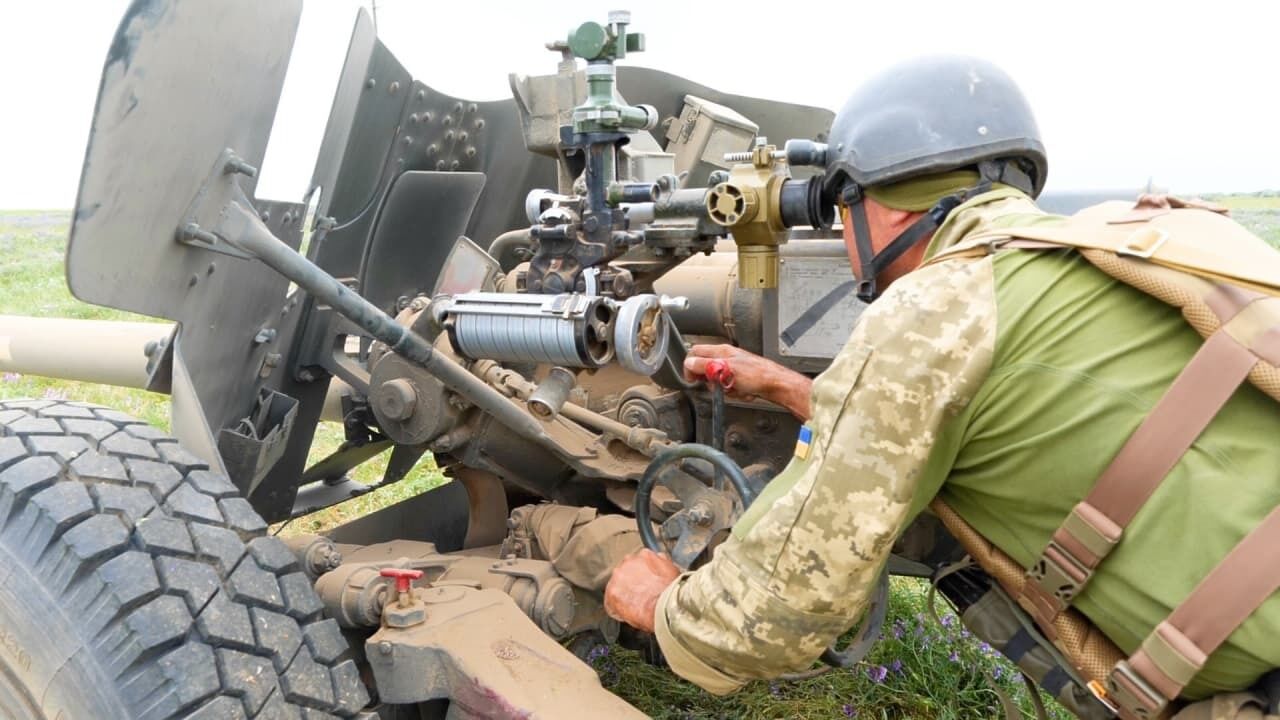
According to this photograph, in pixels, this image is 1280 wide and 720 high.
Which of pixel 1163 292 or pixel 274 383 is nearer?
pixel 1163 292

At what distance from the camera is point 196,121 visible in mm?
2443

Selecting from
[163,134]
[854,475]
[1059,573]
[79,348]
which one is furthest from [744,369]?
[79,348]

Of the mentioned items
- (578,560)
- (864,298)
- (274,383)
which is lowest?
(578,560)

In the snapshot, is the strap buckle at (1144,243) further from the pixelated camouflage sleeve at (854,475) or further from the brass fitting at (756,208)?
the brass fitting at (756,208)

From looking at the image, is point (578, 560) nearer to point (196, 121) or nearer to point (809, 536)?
point (809, 536)

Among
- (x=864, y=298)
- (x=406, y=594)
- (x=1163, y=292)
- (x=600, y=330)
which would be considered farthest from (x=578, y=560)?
(x=1163, y=292)

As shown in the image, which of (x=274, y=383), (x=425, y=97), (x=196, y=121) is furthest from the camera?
(x=425, y=97)

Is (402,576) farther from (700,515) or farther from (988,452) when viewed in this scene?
(988,452)

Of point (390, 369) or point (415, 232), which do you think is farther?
point (415, 232)

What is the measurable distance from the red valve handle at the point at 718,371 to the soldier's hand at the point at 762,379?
0.4 inches

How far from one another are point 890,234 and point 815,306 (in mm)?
718

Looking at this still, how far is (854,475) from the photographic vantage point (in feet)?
6.15

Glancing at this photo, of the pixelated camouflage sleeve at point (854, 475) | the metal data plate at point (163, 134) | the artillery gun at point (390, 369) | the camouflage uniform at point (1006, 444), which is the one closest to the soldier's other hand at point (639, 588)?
the artillery gun at point (390, 369)

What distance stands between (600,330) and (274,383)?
1.11 metres
